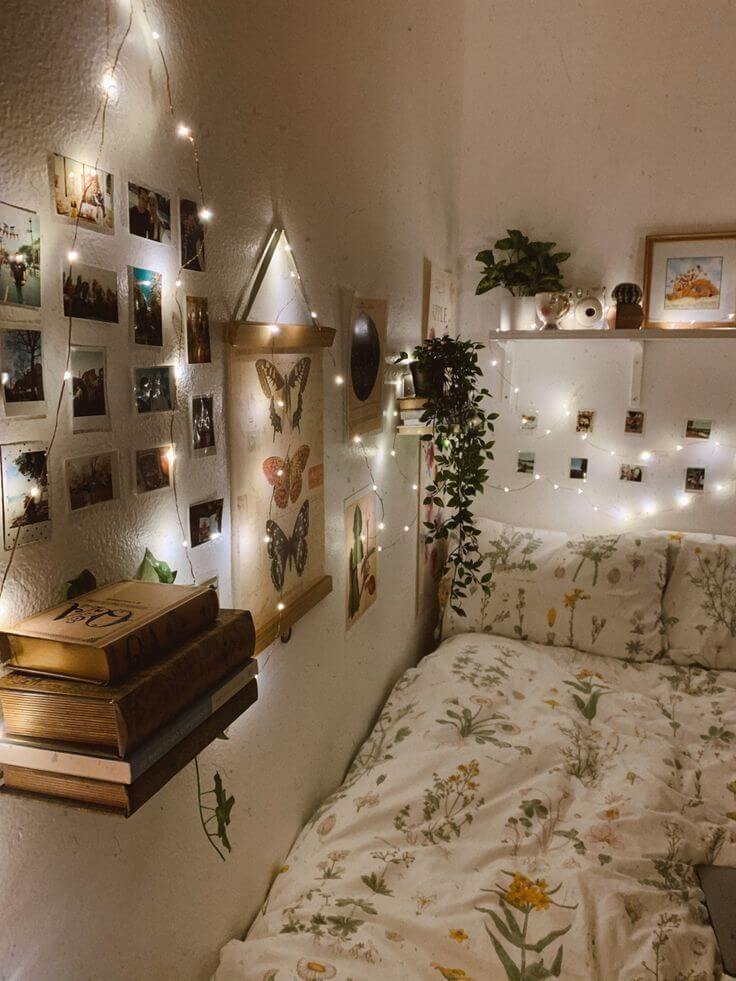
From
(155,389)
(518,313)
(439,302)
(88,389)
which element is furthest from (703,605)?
(88,389)

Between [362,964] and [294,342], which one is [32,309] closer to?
[294,342]

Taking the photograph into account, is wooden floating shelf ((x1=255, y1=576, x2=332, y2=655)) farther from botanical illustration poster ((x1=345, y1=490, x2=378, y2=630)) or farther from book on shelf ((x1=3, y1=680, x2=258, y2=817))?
book on shelf ((x1=3, y1=680, x2=258, y2=817))

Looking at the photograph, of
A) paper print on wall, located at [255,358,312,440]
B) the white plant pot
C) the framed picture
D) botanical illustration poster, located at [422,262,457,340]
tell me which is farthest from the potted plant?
paper print on wall, located at [255,358,312,440]

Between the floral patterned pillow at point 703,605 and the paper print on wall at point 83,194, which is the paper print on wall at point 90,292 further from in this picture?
the floral patterned pillow at point 703,605

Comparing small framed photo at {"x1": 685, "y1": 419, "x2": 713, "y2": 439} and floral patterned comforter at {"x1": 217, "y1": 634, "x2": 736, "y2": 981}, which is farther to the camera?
small framed photo at {"x1": 685, "y1": 419, "x2": 713, "y2": 439}

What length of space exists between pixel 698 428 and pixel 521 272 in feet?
2.68

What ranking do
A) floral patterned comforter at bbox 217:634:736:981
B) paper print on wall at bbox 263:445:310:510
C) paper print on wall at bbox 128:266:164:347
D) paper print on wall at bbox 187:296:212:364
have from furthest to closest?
paper print on wall at bbox 263:445:310:510
floral patterned comforter at bbox 217:634:736:981
paper print on wall at bbox 187:296:212:364
paper print on wall at bbox 128:266:164:347

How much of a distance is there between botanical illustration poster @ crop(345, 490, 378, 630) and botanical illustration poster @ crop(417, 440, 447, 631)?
0.37 m

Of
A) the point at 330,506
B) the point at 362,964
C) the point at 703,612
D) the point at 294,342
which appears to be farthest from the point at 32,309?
the point at 703,612

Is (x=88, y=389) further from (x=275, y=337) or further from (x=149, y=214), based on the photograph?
(x=275, y=337)

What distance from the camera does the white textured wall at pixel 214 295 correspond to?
0.76m

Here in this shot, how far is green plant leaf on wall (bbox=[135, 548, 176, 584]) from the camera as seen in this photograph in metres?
0.93

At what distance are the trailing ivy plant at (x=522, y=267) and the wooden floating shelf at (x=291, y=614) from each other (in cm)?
145

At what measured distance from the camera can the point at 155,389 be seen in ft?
3.10
